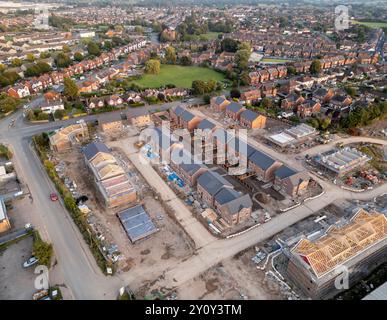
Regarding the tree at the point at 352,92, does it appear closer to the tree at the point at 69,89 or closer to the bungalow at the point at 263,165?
the bungalow at the point at 263,165

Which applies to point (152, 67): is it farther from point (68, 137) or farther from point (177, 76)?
point (68, 137)

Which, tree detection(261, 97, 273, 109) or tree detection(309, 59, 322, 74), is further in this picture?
tree detection(309, 59, 322, 74)

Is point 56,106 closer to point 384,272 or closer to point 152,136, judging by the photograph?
point 152,136

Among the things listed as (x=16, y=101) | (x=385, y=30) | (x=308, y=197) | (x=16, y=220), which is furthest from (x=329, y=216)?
(x=385, y=30)

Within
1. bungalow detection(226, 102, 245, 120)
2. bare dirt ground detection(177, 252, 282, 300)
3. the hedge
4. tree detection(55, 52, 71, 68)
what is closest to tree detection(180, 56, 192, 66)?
tree detection(55, 52, 71, 68)

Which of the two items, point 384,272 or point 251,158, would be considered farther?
point 251,158

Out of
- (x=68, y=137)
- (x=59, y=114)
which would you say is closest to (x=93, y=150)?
(x=68, y=137)

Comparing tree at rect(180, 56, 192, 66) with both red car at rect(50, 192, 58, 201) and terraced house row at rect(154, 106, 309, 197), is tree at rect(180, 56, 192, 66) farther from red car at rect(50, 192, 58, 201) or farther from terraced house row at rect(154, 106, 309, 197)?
red car at rect(50, 192, 58, 201)
